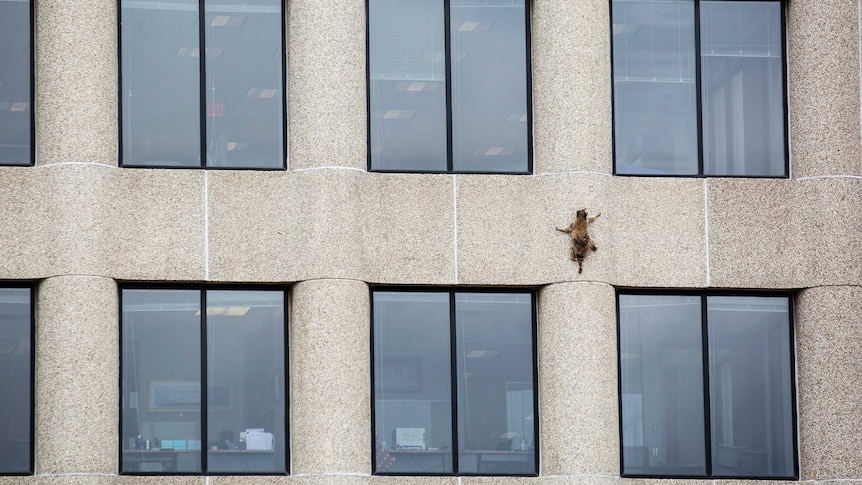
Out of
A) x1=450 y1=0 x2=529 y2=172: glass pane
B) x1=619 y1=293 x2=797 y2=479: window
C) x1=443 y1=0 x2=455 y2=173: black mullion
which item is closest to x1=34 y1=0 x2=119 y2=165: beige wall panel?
x1=443 y1=0 x2=455 y2=173: black mullion

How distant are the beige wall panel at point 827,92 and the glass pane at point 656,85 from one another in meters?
1.66

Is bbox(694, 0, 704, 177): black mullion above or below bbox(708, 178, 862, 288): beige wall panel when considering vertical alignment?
above

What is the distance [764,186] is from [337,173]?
6574mm

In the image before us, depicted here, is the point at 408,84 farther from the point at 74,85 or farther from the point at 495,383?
the point at 74,85

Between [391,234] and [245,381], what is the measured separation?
307 cm

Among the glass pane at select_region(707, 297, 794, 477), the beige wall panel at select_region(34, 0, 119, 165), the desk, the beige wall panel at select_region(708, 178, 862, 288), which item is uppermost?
the beige wall panel at select_region(34, 0, 119, 165)

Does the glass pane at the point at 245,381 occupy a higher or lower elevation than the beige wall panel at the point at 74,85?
lower

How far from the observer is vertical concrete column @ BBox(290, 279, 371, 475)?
75.5 feet

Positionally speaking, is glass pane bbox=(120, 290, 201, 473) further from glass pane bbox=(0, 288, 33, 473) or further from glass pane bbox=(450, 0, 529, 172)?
glass pane bbox=(450, 0, 529, 172)

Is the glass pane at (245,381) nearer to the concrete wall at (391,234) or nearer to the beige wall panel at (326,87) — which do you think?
the concrete wall at (391,234)

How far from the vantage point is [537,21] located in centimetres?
2458

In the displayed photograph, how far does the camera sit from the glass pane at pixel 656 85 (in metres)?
24.8

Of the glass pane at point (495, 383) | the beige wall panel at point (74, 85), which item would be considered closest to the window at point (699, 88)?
the glass pane at point (495, 383)

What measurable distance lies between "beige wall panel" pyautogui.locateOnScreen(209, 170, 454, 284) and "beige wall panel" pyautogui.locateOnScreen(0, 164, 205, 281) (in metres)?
0.42
